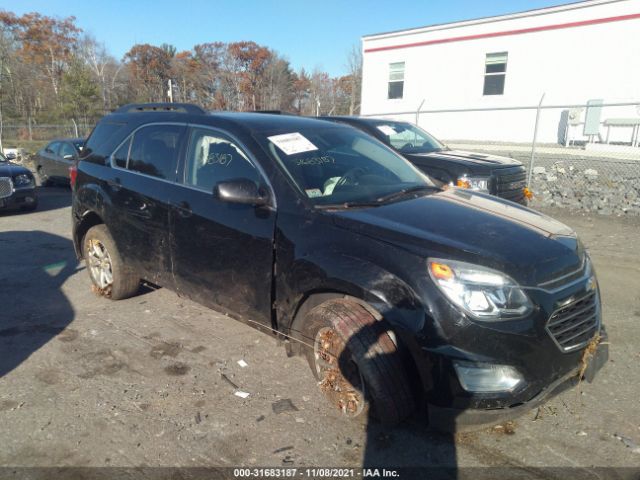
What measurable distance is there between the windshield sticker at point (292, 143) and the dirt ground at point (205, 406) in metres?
1.66

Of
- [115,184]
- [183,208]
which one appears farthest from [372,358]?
[115,184]

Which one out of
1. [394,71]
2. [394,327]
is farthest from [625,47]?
[394,327]

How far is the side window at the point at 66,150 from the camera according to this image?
40.6 feet

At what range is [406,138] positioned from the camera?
824 centimetres

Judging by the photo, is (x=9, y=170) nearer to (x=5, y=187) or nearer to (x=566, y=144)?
(x=5, y=187)

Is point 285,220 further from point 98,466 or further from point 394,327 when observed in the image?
point 98,466

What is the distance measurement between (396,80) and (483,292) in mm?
18892

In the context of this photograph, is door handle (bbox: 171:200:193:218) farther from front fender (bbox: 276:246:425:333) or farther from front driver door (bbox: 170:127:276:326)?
front fender (bbox: 276:246:425:333)

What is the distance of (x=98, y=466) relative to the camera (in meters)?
2.55

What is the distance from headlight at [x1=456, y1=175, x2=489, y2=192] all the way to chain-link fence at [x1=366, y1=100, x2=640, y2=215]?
3948mm

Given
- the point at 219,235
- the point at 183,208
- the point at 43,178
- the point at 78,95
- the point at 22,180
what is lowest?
the point at 43,178

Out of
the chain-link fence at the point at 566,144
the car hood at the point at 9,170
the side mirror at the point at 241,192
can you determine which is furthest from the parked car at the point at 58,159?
the side mirror at the point at 241,192

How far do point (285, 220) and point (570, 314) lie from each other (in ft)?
5.94

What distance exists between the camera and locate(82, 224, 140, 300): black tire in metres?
4.61
